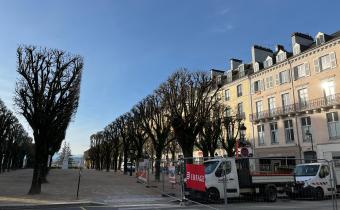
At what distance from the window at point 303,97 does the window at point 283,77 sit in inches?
99.3

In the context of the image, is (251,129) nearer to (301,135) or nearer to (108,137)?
(301,135)

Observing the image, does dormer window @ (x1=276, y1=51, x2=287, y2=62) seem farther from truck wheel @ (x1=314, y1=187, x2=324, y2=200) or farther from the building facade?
truck wheel @ (x1=314, y1=187, x2=324, y2=200)

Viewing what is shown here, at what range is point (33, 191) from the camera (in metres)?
21.3

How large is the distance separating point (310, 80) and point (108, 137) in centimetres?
4322

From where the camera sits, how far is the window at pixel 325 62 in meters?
38.1

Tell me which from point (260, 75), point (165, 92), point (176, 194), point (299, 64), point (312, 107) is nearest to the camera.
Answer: point (176, 194)

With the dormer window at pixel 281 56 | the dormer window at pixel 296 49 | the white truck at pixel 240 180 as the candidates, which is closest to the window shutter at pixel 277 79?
the dormer window at pixel 281 56

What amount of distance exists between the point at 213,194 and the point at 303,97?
89.9 feet

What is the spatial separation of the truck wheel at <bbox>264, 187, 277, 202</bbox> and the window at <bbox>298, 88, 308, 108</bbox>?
23.7 m

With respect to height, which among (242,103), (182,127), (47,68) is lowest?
(182,127)

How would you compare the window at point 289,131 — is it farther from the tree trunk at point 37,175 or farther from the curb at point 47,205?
the curb at point 47,205

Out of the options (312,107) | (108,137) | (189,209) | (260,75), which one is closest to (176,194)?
(189,209)

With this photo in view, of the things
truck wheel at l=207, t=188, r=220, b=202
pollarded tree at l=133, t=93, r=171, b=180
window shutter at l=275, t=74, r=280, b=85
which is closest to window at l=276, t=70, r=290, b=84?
window shutter at l=275, t=74, r=280, b=85

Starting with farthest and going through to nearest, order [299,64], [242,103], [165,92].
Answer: [242,103], [299,64], [165,92]
